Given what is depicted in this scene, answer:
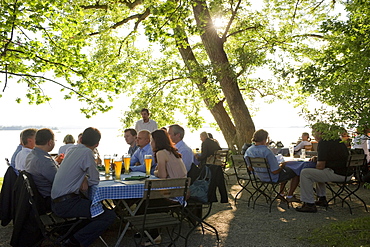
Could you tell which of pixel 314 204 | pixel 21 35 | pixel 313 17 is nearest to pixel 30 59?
pixel 21 35

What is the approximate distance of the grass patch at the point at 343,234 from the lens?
491 centimetres

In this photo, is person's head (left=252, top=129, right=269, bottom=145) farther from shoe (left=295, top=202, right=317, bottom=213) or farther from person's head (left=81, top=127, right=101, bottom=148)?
person's head (left=81, top=127, right=101, bottom=148)

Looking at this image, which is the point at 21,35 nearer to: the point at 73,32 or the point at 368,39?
the point at 73,32

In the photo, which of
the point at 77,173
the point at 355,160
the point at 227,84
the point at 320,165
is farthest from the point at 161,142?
the point at 227,84

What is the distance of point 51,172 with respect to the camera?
461 cm

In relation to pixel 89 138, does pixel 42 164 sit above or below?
below

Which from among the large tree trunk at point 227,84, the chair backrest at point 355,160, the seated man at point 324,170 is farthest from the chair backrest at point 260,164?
the large tree trunk at point 227,84

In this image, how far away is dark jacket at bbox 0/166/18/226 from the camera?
5.30m

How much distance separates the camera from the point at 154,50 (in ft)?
59.1

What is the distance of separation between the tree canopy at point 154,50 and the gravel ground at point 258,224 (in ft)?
16.0

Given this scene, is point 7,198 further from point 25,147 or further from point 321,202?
point 321,202

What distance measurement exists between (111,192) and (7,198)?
174 cm

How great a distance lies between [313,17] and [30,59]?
1002cm

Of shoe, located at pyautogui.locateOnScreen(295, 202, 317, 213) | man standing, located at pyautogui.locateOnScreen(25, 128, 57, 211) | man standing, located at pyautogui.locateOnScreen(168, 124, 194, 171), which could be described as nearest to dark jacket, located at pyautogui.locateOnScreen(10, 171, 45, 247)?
man standing, located at pyautogui.locateOnScreen(25, 128, 57, 211)
